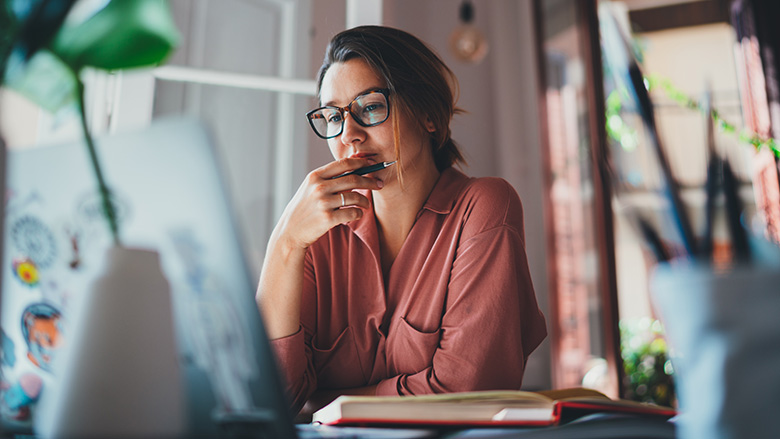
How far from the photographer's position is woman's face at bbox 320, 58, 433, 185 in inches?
42.7

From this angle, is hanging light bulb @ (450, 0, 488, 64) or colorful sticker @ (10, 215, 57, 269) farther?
hanging light bulb @ (450, 0, 488, 64)

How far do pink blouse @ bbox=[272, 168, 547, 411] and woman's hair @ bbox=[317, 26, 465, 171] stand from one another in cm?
14

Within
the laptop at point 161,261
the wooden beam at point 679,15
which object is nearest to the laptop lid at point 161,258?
the laptop at point 161,261

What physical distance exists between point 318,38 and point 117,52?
5.52 feet

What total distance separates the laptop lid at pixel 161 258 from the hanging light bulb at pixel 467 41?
108 inches

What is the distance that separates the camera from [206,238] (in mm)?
335

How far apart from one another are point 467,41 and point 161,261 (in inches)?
111

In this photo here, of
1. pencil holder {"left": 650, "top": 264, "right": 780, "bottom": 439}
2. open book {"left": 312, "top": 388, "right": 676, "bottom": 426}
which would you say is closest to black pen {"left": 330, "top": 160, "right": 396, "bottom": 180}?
open book {"left": 312, "top": 388, "right": 676, "bottom": 426}

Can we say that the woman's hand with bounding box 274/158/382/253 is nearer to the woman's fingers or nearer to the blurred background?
the woman's fingers

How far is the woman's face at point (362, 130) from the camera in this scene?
108cm

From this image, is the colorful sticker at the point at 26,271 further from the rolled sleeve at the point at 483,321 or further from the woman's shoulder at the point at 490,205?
the woman's shoulder at the point at 490,205

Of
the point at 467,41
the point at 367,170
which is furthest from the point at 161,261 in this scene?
the point at 467,41

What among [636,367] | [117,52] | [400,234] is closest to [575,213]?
[636,367]

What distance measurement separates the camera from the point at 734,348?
1.09 feet
